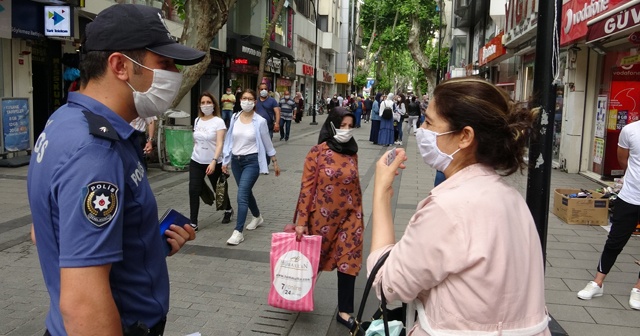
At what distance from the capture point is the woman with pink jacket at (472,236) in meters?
1.59

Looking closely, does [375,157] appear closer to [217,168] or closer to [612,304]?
[217,168]

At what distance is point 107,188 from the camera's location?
1.47 metres

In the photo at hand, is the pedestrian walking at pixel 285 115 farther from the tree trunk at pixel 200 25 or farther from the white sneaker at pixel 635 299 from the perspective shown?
the white sneaker at pixel 635 299

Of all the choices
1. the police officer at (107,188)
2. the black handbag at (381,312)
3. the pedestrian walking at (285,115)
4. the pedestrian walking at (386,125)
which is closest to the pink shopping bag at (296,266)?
the black handbag at (381,312)

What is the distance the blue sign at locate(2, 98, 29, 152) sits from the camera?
11.5m

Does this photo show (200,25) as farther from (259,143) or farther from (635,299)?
(635,299)

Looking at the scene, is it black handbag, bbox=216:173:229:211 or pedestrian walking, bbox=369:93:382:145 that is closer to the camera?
black handbag, bbox=216:173:229:211

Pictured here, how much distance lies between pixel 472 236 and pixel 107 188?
1029 millimetres

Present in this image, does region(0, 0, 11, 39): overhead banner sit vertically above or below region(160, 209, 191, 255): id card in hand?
above

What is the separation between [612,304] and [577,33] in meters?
8.07

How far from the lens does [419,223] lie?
5.46ft

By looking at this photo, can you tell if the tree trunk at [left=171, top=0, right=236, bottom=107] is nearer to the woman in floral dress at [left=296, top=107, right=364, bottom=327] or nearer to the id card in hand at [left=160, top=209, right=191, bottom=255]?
the woman in floral dress at [left=296, top=107, right=364, bottom=327]

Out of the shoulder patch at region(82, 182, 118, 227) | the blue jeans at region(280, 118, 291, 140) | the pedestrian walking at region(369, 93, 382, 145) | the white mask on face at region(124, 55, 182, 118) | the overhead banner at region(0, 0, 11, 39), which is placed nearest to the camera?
the shoulder patch at region(82, 182, 118, 227)

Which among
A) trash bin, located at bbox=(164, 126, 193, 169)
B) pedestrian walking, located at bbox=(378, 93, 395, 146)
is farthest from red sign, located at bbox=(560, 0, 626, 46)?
trash bin, located at bbox=(164, 126, 193, 169)
